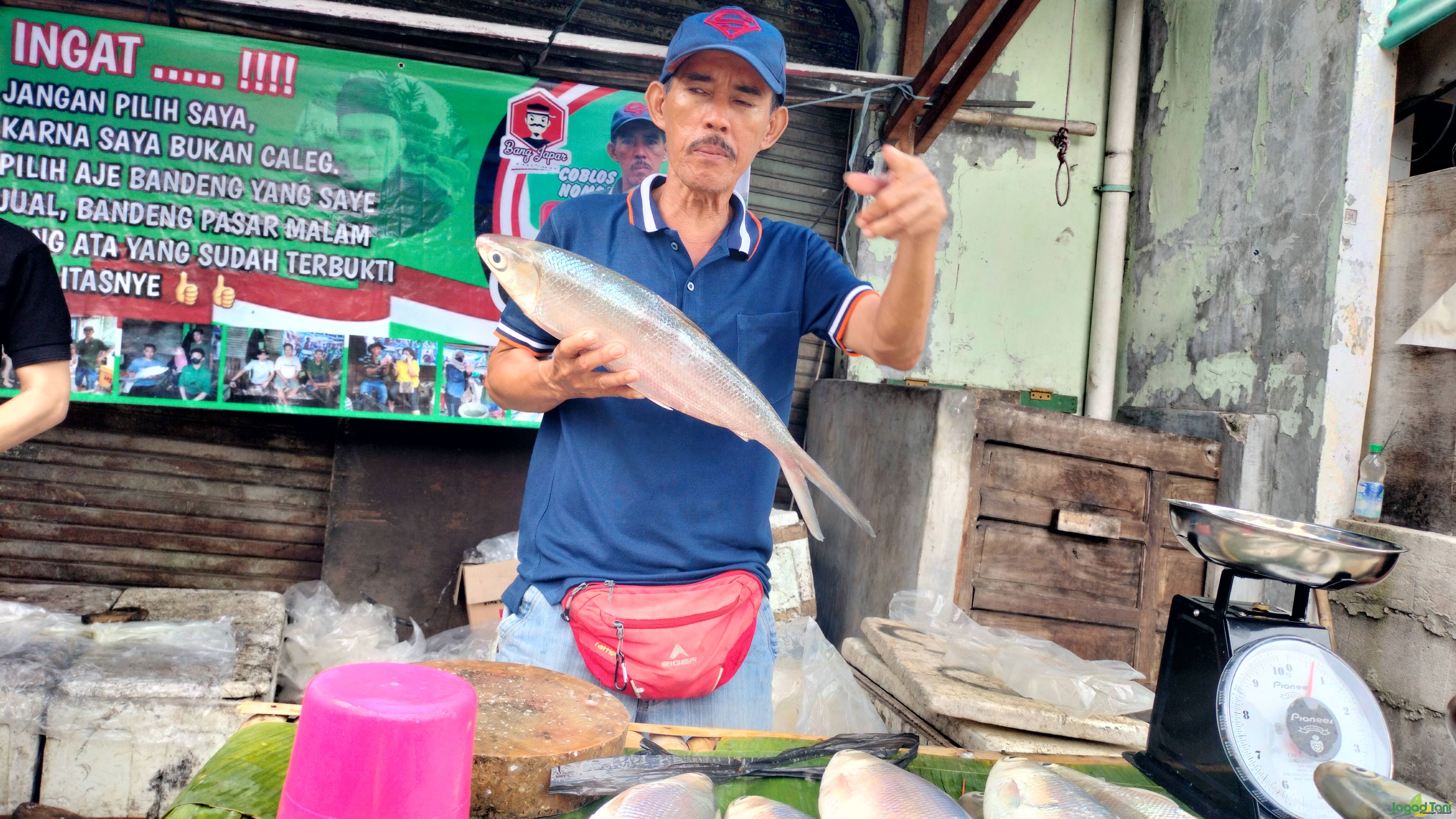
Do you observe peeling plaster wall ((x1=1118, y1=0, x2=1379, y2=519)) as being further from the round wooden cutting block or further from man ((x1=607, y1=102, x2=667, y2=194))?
the round wooden cutting block

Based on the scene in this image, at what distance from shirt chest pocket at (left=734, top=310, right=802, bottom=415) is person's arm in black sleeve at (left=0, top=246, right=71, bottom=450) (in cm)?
227

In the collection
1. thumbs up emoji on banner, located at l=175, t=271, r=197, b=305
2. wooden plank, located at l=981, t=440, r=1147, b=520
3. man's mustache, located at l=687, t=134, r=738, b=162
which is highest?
man's mustache, located at l=687, t=134, r=738, b=162

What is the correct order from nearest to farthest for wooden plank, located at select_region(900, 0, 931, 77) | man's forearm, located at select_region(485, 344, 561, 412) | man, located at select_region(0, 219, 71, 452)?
man's forearm, located at select_region(485, 344, 561, 412), man, located at select_region(0, 219, 71, 452), wooden plank, located at select_region(900, 0, 931, 77)

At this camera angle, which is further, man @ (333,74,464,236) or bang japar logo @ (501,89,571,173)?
bang japar logo @ (501,89,571,173)

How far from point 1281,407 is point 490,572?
13.3 ft

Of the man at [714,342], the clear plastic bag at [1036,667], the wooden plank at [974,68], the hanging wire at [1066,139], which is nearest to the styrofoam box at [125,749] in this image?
the man at [714,342]

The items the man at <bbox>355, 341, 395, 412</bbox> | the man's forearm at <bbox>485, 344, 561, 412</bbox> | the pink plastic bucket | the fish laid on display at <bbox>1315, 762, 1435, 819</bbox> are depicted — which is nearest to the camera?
the pink plastic bucket

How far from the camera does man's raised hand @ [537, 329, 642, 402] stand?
154 centimetres

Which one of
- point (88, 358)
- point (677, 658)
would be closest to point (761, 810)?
point (677, 658)

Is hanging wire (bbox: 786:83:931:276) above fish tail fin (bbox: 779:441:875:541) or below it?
above

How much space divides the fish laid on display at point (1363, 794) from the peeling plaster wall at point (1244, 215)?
3.16 meters

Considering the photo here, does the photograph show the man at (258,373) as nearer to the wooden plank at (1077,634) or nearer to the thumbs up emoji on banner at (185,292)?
the thumbs up emoji on banner at (185,292)

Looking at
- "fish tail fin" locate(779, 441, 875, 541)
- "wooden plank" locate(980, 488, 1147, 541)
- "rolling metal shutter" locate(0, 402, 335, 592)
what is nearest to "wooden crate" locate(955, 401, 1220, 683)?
"wooden plank" locate(980, 488, 1147, 541)

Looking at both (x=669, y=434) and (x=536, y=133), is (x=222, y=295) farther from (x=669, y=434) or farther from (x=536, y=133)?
(x=669, y=434)
